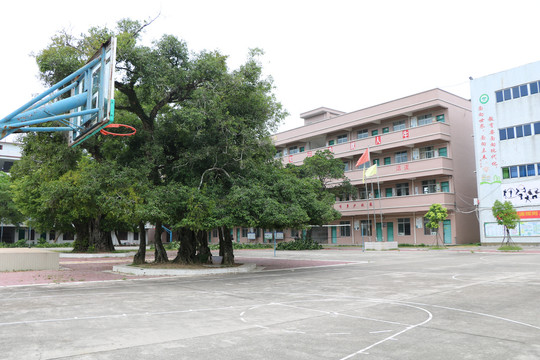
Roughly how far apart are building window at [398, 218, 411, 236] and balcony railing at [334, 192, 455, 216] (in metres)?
1.75

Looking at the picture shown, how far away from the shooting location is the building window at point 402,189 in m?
43.6

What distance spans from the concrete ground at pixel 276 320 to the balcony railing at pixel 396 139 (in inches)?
1102

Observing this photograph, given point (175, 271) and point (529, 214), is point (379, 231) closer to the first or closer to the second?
point (529, 214)

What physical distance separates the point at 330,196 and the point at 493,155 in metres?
14.6

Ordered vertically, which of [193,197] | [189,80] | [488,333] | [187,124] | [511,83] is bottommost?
A: [488,333]

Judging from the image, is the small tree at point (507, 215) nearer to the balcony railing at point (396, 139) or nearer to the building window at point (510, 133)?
the building window at point (510, 133)

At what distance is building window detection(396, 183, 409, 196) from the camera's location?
43606 millimetres

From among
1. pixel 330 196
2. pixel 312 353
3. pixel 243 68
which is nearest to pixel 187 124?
pixel 243 68

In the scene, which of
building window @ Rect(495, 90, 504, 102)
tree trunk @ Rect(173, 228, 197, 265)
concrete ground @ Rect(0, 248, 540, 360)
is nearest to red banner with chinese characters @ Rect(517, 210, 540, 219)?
building window @ Rect(495, 90, 504, 102)

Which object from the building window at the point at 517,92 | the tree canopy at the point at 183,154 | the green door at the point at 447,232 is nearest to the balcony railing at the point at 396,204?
the green door at the point at 447,232

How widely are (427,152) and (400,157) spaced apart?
3.02m

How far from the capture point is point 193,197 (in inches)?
659

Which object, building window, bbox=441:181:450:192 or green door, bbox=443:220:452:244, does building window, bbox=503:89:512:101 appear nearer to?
building window, bbox=441:181:450:192

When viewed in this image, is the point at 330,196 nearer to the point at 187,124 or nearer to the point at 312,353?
the point at 187,124
